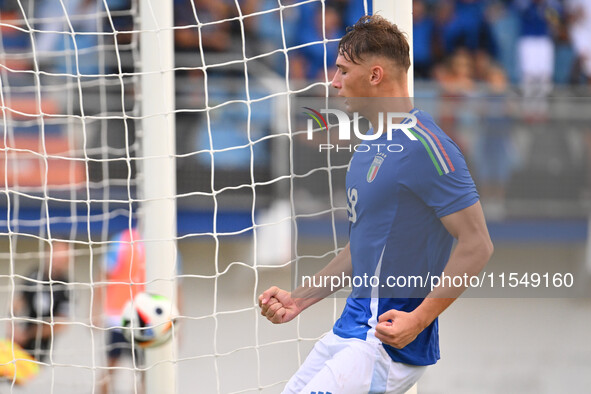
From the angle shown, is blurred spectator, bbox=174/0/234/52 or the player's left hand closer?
the player's left hand

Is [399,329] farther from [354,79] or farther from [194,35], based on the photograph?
[194,35]

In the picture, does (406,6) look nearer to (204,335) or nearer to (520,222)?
(204,335)

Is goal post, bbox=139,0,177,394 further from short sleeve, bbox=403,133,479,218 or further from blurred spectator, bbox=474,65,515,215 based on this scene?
blurred spectator, bbox=474,65,515,215

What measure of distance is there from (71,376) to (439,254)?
3.26 meters

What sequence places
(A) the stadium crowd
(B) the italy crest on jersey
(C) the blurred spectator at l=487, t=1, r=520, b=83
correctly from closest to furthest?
(B) the italy crest on jersey
(A) the stadium crowd
(C) the blurred spectator at l=487, t=1, r=520, b=83

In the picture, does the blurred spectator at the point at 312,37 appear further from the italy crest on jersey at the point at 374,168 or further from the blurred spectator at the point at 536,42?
the italy crest on jersey at the point at 374,168

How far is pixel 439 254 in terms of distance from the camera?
2.26 m

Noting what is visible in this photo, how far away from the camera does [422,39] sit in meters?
9.45

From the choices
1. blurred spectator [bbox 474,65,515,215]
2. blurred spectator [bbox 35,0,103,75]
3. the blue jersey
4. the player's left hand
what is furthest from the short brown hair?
blurred spectator [bbox 35,0,103,75]

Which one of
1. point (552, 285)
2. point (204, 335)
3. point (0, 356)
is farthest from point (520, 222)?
point (0, 356)

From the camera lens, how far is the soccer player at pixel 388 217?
7.00ft

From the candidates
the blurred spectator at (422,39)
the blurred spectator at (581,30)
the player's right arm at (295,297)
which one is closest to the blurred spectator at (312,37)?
the blurred spectator at (422,39)

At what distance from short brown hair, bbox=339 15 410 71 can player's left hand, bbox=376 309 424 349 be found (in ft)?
2.26

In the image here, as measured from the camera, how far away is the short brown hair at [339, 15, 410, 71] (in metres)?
2.26
